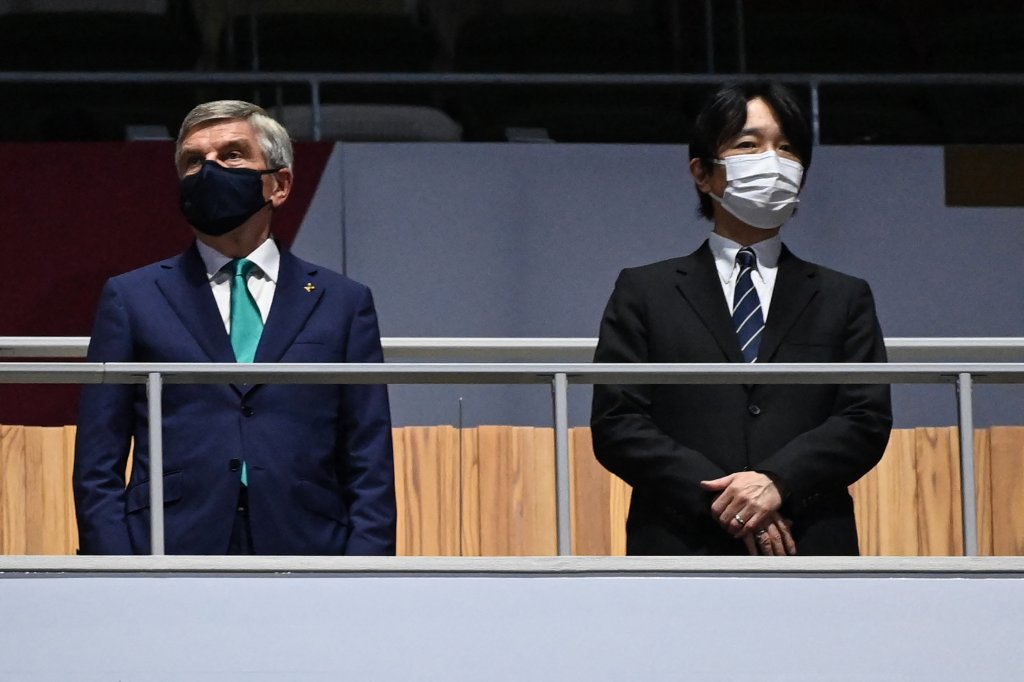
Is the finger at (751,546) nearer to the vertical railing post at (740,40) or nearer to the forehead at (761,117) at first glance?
the forehead at (761,117)

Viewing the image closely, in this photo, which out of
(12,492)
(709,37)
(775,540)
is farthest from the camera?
(709,37)

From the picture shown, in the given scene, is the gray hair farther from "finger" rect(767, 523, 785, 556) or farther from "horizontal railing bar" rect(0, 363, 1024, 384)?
"finger" rect(767, 523, 785, 556)

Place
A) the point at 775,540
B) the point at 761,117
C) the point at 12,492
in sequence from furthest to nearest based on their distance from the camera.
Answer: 1. the point at 12,492
2. the point at 761,117
3. the point at 775,540

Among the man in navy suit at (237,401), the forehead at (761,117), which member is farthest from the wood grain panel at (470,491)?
the forehead at (761,117)

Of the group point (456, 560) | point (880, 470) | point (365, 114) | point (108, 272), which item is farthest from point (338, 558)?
point (365, 114)

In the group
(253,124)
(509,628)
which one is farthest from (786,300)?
(253,124)

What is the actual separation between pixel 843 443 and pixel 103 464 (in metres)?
1.09

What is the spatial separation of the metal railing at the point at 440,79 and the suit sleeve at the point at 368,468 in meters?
2.45

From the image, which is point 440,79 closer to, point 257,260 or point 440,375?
point 257,260

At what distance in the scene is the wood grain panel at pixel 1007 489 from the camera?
438cm

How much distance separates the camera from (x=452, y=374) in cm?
266

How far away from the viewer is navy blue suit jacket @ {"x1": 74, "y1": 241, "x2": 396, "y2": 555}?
8.93ft

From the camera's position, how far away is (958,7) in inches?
231

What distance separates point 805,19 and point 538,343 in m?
2.90
